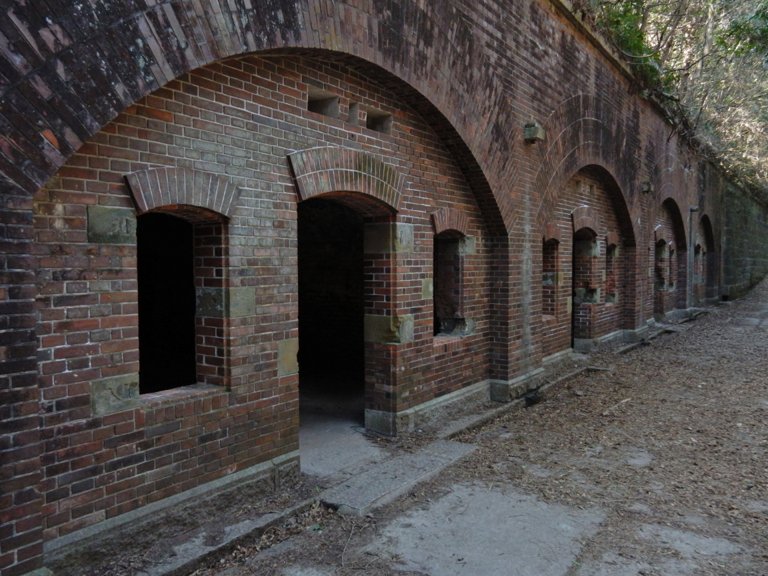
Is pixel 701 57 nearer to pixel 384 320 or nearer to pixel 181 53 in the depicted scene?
pixel 384 320

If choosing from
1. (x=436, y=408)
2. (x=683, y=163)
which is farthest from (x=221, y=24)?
(x=683, y=163)

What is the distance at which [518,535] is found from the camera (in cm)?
429

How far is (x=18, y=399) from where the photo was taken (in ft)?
9.68

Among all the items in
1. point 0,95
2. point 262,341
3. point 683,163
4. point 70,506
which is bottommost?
point 70,506

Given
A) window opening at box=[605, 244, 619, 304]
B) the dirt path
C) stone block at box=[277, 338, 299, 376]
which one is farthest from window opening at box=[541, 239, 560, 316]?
stone block at box=[277, 338, 299, 376]

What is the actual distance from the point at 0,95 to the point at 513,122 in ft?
Answer: 20.4

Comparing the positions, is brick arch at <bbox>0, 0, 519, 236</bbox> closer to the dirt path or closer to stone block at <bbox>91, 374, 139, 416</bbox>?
stone block at <bbox>91, 374, 139, 416</bbox>

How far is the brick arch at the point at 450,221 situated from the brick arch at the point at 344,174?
729mm

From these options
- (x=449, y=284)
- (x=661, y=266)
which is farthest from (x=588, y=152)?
(x=661, y=266)

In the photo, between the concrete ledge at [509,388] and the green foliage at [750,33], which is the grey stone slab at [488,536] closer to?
the concrete ledge at [509,388]

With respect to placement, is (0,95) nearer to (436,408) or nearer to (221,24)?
(221,24)

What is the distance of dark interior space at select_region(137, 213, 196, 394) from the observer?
8344mm

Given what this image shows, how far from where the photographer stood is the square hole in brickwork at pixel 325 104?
5.34 meters

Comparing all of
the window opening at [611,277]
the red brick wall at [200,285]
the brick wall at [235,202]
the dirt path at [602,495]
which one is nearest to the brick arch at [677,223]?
the window opening at [611,277]
